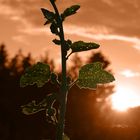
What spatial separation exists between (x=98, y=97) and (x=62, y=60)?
92004 mm

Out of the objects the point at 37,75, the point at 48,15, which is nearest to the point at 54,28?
the point at 48,15

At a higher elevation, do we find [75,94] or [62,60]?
[62,60]

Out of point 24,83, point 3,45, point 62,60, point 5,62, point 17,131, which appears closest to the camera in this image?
point 62,60

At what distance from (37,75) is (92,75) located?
178 mm

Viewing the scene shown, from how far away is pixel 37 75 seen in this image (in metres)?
1.74

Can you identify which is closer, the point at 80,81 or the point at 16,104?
the point at 80,81

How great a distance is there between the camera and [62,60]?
5.34 feet

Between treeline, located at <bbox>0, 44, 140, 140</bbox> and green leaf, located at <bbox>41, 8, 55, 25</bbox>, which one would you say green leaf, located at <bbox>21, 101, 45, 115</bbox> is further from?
treeline, located at <bbox>0, 44, 140, 140</bbox>

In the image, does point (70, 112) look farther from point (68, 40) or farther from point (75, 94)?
point (68, 40)

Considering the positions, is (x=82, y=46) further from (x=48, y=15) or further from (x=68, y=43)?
(x=48, y=15)

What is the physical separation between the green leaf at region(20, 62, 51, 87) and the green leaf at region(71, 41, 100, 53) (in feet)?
0.37

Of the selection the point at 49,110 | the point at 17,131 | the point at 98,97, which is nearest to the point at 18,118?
the point at 17,131

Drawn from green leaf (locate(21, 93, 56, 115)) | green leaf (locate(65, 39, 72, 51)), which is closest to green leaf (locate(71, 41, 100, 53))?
green leaf (locate(65, 39, 72, 51))

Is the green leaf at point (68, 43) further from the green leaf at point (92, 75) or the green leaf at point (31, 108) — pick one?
the green leaf at point (31, 108)
